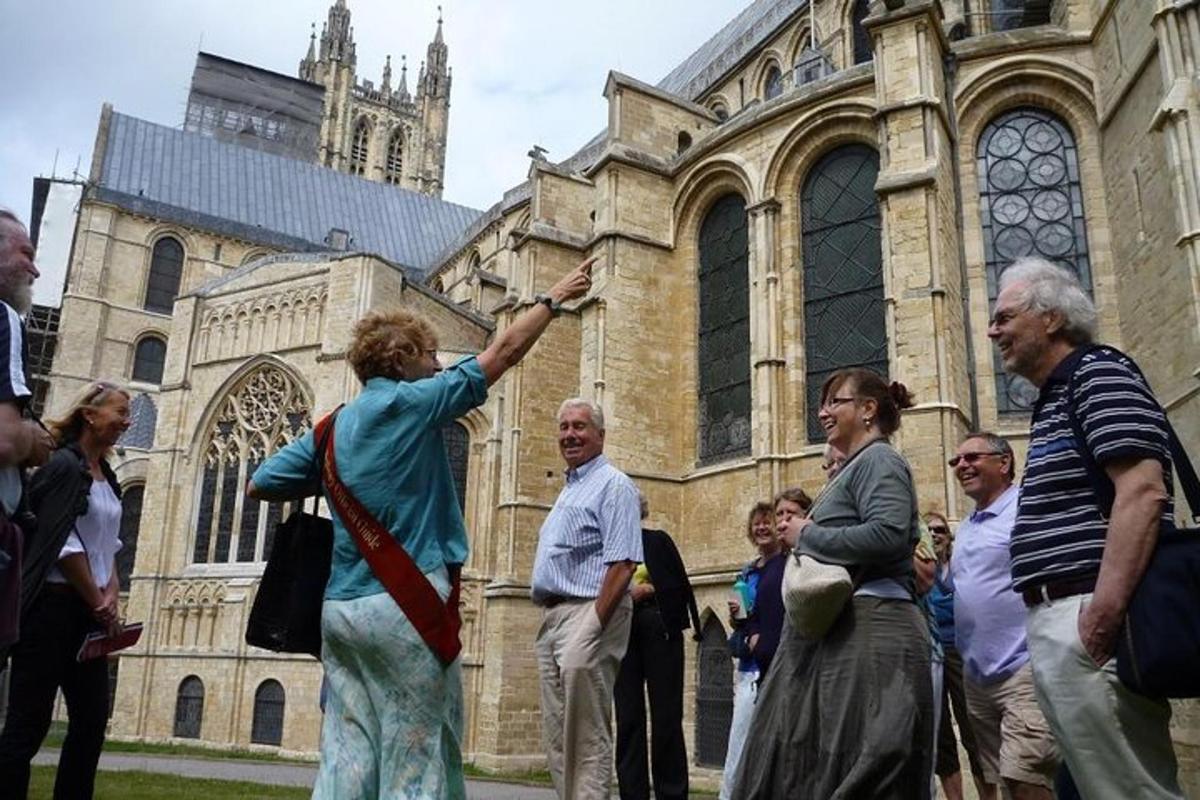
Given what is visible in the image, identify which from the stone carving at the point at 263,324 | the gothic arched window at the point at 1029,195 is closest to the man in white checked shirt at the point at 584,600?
the gothic arched window at the point at 1029,195

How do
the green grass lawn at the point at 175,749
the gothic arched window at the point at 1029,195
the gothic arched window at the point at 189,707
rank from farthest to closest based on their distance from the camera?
1. the gothic arched window at the point at 189,707
2. the green grass lawn at the point at 175,749
3. the gothic arched window at the point at 1029,195

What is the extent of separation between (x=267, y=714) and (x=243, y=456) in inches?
234

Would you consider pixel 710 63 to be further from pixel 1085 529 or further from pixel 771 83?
pixel 1085 529

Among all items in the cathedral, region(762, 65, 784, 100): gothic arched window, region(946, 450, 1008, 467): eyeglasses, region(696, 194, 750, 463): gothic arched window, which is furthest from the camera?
region(762, 65, 784, 100): gothic arched window

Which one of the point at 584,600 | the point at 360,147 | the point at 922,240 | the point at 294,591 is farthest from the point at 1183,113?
the point at 360,147

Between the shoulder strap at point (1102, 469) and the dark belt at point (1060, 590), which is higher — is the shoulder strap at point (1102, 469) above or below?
above

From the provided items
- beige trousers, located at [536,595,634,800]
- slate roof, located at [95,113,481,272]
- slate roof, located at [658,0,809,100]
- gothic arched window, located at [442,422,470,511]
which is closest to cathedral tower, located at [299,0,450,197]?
slate roof, located at [95,113,481,272]

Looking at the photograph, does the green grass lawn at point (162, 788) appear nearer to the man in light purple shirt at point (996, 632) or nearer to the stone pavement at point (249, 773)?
the stone pavement at point (249, 773)

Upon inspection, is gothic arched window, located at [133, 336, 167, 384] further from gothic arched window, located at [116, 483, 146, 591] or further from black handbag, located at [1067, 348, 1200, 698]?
black handbag, located at [1067, 348, 1200, 698]

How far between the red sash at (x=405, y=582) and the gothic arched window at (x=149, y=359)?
3134 centimetres

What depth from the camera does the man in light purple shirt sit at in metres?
3.90

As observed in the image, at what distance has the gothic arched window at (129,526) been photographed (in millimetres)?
25578

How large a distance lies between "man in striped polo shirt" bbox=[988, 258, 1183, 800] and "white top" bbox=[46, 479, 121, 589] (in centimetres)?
366

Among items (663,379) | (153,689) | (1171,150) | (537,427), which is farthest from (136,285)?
(1171,150)
